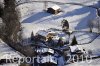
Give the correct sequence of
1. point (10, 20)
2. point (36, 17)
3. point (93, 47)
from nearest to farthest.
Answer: point (93, 47) → point (10, 20) → point (36, 17)

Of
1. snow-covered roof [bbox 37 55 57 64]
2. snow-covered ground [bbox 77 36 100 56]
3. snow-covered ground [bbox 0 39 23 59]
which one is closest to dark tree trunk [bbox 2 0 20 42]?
snow-covered ground [bbox 0 39 23 59]

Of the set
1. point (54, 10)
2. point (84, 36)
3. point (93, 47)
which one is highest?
point (54, 10)

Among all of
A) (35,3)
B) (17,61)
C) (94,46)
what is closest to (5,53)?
(17,61)

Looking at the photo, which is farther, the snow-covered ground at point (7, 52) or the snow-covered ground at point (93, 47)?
the snow-covered ground at point (93, 47)

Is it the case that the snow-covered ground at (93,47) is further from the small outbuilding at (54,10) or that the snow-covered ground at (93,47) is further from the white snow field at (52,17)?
the small outbuilding at (54,10)

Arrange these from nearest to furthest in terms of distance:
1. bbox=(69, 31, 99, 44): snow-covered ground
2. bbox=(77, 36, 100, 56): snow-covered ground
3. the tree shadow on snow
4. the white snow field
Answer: bbox=(77, 36, 100, 56): snow-covered ground → bbox=(69, 31, 99, 44): snow-covered ground → the white snow field → the tree shadow on snow

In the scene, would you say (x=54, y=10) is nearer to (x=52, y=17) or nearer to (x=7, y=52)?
(x=52, y=17)

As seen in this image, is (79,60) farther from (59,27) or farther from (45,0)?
(45,0)

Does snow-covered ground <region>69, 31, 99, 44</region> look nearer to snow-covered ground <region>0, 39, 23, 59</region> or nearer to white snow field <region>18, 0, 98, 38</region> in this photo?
white snow field <region>18, 0, 98, 38</region>

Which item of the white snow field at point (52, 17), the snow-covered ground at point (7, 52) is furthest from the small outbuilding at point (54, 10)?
the snow-covered ground at point (7, 52)

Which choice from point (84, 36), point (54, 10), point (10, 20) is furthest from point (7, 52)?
point (54, 10)

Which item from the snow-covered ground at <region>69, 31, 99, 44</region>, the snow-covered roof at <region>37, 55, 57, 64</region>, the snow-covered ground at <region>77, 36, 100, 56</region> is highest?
the snow-covered ground at <region>69, 31, 99, 44</region>
